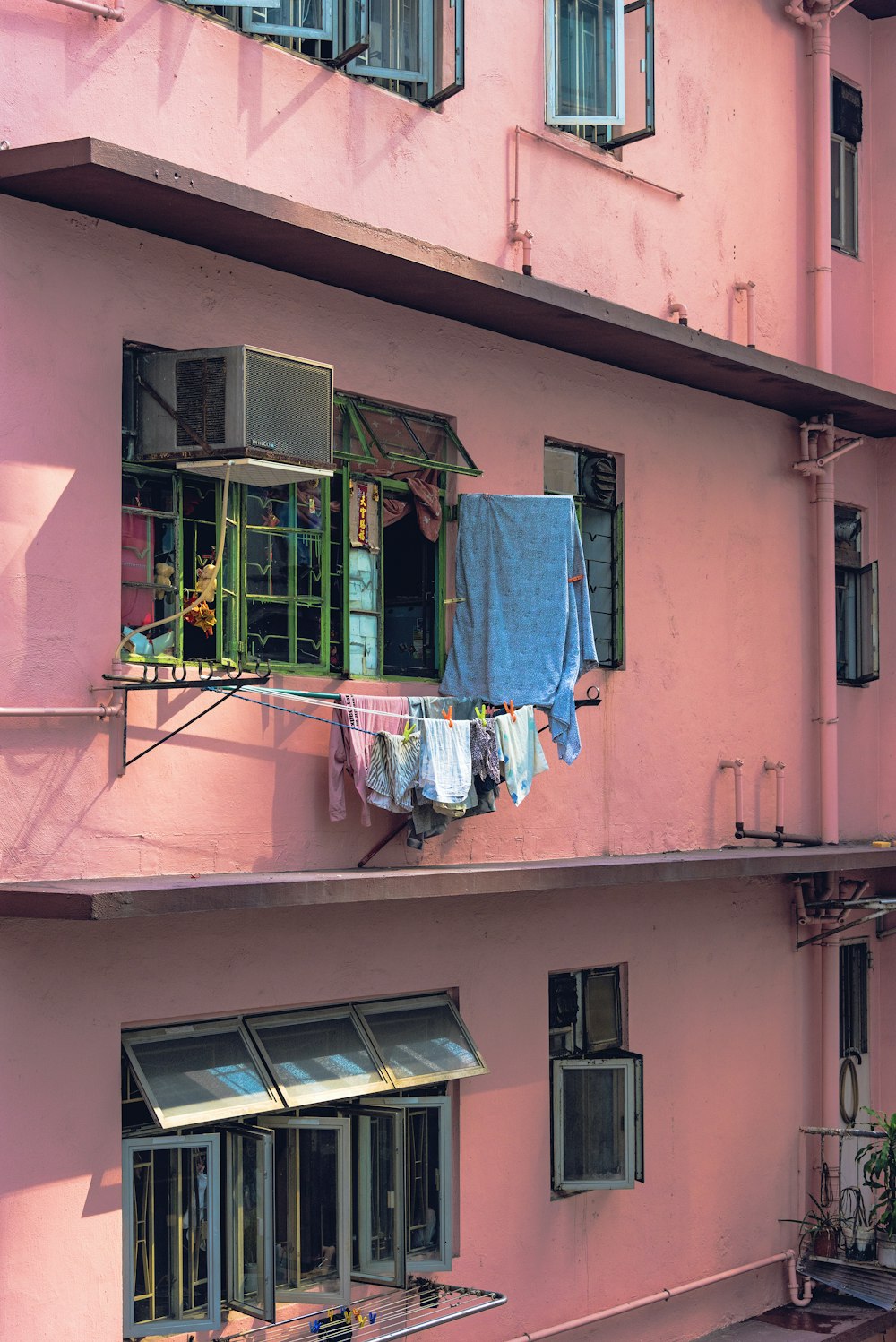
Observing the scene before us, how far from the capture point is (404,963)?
9.89 metres

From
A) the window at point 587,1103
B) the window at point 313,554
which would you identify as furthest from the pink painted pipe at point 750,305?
the window at point 587,1103

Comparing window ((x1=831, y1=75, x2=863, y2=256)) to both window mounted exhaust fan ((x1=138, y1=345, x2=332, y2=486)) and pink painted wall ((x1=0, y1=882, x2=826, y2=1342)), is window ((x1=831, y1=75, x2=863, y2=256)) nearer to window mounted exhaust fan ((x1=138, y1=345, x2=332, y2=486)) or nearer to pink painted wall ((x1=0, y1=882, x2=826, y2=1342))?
pink painted wall ((x1=0, y1=882, x2=826, y2=1342))

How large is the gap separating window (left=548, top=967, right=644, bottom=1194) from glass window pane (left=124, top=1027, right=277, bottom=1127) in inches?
106

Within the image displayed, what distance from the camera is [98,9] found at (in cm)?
820

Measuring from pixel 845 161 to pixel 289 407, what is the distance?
7.63m

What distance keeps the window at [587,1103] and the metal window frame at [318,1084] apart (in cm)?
180

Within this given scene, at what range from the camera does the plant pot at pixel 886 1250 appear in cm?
1265

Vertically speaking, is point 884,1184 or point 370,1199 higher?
point 370,1199

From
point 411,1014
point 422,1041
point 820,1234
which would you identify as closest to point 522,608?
point 411,1014

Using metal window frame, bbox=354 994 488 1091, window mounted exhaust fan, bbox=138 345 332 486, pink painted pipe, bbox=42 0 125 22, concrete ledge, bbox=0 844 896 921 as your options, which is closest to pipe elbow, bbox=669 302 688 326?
concrete ledge, bbox=0 844 896 921

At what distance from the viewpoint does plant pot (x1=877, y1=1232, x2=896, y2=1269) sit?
498 inches

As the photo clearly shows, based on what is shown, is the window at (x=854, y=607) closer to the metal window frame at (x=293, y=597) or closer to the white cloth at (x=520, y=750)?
the white cloth at (x=520, y=750)

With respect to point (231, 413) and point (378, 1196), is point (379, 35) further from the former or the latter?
point (378, 1196)

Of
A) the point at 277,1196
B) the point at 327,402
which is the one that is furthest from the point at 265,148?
the point at 277,1196
